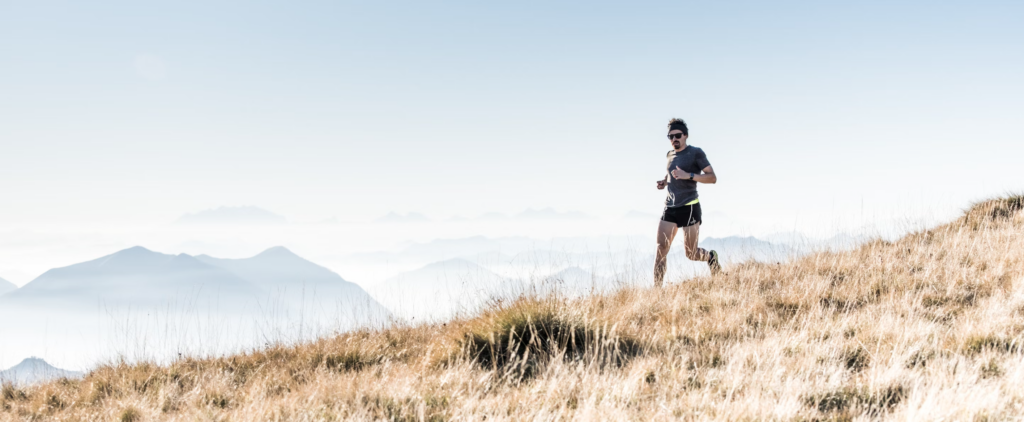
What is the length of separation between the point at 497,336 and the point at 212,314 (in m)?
4.47

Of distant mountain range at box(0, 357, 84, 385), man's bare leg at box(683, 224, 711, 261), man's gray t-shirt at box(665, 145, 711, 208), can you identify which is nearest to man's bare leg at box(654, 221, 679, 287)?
man's bare leg at box(683, 224, 711, 261)

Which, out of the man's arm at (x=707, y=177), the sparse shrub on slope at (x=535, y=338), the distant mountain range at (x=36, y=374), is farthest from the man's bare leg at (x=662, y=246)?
the distant mountain range at (x=36, y=374)

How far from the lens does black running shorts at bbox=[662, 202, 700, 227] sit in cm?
657

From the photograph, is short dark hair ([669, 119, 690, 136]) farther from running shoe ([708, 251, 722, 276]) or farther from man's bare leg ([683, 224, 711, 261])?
running shoe ([708, 251, 722, 276])

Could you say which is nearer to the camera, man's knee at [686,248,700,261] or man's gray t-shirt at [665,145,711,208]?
man's gray t-shirt at [665,145,711,208]

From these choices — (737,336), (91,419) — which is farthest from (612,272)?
(91,419)

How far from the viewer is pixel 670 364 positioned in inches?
148

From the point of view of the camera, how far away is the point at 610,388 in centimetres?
329

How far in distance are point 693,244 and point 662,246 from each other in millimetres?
394

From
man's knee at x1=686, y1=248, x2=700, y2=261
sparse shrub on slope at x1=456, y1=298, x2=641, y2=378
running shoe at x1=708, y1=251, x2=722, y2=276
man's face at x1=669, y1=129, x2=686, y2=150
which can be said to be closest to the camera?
sparse shrub on slope at x1=456, y1=298, x2=641, y2=378

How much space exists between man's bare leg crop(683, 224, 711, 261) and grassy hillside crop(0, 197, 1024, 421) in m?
0.40

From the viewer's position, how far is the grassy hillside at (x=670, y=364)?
2.96 m

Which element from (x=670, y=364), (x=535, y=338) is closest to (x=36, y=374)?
(x=535, y=338)

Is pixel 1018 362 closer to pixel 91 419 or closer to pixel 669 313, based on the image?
pixel 669 313
